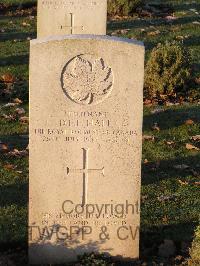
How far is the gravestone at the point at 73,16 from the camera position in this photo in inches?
473

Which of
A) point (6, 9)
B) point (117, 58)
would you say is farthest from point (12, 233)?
point (6, 9)

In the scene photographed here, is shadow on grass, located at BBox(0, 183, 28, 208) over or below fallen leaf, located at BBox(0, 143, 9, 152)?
below

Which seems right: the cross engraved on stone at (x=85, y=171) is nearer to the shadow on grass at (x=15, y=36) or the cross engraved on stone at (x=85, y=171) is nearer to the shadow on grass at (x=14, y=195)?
the shadow on grass at (x=14, y=195)

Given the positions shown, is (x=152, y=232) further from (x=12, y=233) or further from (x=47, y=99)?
(x=47, y=99)

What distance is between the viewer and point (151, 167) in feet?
28.0

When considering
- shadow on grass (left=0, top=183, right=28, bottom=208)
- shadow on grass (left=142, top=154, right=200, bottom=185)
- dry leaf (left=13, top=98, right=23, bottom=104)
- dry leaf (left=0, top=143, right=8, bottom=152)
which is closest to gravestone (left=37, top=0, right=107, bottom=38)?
dry leaf (left=13, top=98, right=23, bottom=104)

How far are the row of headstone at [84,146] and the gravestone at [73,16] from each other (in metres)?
6.34

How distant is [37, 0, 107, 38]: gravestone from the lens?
12.0 m

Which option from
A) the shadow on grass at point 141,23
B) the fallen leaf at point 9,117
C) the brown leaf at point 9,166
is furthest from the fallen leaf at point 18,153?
the shadow on grass at point 141,23

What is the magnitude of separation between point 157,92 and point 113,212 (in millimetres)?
5835

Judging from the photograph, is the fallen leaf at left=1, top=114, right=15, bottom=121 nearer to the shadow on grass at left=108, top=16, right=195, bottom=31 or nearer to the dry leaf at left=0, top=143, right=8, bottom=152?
the dry leaf at left=0, top=143, right=8, bottom=152

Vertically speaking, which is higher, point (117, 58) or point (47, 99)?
point (117, 58)

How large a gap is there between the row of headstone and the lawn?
47cm

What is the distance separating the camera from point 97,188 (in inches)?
240
